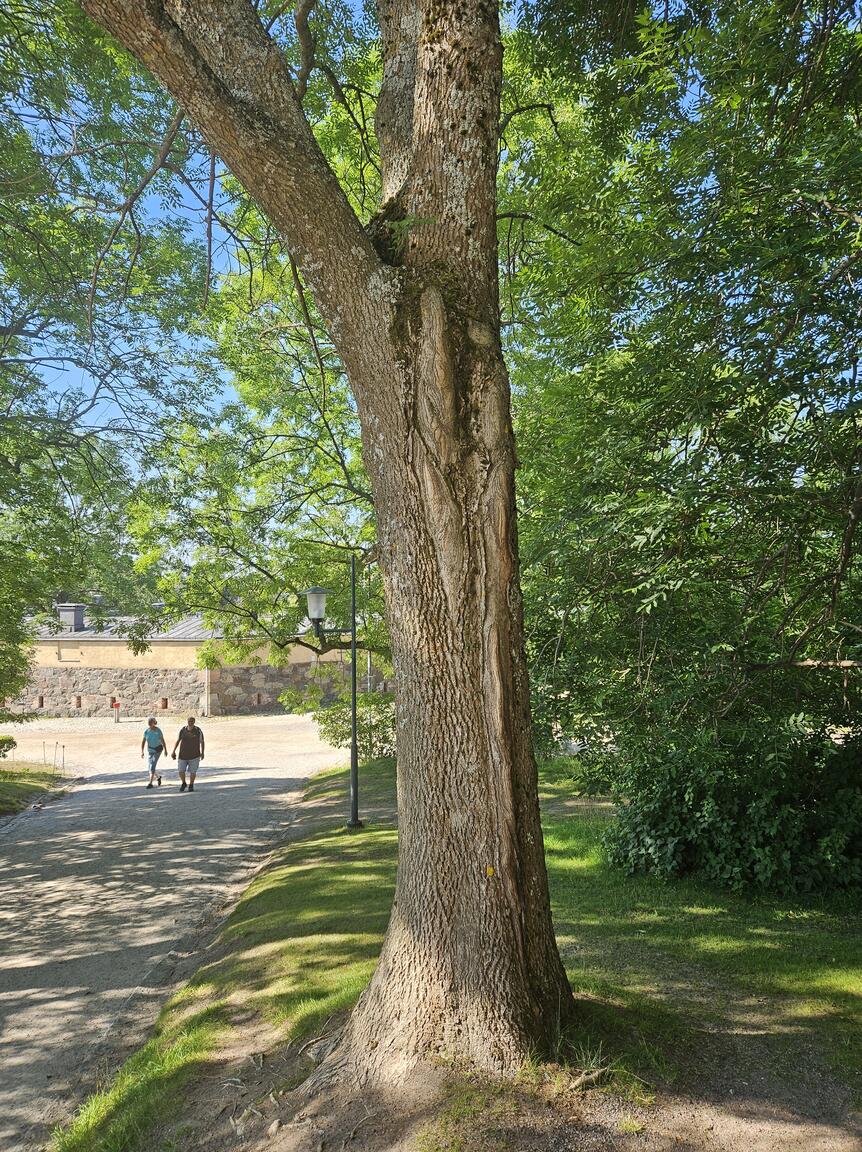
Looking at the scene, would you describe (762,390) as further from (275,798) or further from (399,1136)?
(275,798)

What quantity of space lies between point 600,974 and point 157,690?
30.7m

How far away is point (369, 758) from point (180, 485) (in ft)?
21.5

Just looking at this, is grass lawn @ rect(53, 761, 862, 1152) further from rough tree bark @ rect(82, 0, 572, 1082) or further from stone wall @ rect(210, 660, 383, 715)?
stone wall @ rect(210, 660, 383, 715)

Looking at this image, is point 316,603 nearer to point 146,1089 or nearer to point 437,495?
point 146,1089

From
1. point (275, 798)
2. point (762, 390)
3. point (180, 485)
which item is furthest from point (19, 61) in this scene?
point (275, 798)

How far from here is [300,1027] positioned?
197 inches

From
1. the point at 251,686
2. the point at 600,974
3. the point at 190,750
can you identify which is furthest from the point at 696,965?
the point at 251,686

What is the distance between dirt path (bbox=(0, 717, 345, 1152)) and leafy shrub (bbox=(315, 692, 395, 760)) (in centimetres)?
161

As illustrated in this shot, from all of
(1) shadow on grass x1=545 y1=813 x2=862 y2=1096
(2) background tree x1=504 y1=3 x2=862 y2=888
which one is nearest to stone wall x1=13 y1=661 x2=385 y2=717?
(1) shadow on grass x1=545 y1=813 x2=862 y2=1096

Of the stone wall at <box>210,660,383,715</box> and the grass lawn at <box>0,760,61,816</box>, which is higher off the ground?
the stone wall at <box>210,660,383,715</box>

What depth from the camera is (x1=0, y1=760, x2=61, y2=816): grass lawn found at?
16719 mm

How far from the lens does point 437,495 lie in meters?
3.82

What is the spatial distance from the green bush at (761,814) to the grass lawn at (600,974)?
0.94 ft

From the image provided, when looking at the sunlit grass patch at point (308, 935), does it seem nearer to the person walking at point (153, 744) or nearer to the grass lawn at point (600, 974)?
the grass lawn at point (600, 974)
